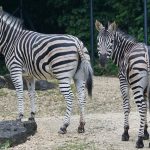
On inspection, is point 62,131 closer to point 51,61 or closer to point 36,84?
point 51,61

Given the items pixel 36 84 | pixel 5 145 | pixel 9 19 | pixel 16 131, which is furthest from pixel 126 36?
pixel 36 84

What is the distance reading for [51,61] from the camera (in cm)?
970

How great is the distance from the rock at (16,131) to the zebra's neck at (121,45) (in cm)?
188

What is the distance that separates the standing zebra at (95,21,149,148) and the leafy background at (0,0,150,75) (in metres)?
10.7

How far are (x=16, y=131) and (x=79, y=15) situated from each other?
13.8 m

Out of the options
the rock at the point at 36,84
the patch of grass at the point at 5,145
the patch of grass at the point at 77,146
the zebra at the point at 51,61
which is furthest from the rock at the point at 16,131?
A: the rock at the point at 36,84

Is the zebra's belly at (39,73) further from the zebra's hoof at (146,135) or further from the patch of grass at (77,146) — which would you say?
the zebra's hoof at (146,135)

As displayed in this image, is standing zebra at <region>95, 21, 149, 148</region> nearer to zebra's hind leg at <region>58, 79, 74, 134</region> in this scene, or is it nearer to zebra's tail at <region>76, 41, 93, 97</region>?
zebra's tail at <region>76, 41, 93, 97</region>

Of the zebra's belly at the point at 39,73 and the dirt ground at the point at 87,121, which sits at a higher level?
the zebra's belly at the point at 39,73

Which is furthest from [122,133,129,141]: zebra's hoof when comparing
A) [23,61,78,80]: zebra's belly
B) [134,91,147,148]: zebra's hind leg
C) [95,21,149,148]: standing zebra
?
[23,61,78,80]: zebra's belly

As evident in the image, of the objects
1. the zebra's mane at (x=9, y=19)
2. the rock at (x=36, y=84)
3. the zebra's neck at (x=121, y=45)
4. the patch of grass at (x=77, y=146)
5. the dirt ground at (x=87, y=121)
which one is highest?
the zebra's mane at (x=9, y=19)

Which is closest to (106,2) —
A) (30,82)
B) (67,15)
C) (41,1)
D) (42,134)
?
(67,15)

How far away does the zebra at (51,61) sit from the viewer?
9609 mm

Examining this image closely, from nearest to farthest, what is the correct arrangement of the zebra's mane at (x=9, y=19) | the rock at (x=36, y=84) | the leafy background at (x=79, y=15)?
the zebra's mane at (x=9, y=19), the rock at (x=36, y=84), the leafy background at (x=79, y=15)
